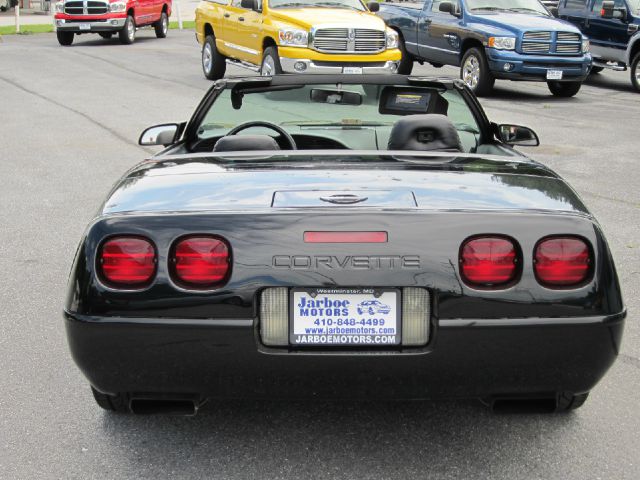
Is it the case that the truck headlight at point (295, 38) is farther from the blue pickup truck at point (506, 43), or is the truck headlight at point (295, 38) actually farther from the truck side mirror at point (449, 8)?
the truck side mirror at point (449, 8)

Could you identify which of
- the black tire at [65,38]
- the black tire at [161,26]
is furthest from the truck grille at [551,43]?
the black tire at [161,26]

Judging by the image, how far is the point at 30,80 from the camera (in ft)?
64.3

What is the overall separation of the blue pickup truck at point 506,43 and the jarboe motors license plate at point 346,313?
1384 centimetres

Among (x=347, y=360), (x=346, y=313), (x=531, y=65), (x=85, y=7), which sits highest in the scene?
Result: (x=346, y=313)

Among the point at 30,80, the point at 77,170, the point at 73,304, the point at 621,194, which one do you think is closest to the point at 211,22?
the point at 30,80

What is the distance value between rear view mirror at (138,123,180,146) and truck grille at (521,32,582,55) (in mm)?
12867

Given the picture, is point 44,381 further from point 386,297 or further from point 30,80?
point 30,80

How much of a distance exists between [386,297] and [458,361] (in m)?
0.31

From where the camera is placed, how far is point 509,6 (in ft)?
62.5

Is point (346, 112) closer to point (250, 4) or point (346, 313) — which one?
point (346, 313)

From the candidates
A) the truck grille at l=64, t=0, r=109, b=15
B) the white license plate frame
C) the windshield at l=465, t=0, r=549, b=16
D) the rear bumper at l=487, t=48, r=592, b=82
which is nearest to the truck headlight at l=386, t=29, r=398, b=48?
the white license plate frame

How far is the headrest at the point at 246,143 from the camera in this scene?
4.63m

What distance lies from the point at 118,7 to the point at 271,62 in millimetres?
12785

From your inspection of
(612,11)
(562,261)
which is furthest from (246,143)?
(612,11)
